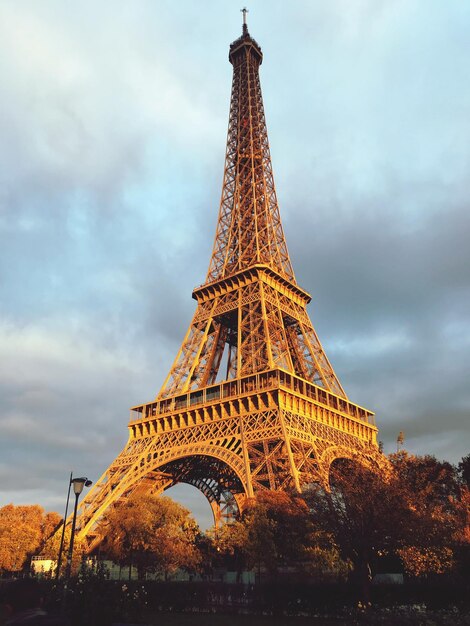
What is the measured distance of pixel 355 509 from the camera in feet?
70.4

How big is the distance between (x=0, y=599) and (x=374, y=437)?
46489 millimetres

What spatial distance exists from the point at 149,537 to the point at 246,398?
11.6m

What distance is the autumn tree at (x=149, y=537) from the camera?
34125 millimetres

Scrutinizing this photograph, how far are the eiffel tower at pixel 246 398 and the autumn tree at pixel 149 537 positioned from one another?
10.2 ft

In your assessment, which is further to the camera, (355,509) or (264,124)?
(264,124)

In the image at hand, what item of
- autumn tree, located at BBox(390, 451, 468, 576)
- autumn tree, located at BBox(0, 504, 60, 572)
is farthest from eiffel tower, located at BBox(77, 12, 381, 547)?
autumn tree, located at BBox(0, 504, 60, 572)

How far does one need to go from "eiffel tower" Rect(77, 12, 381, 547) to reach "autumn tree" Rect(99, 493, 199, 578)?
3117mm

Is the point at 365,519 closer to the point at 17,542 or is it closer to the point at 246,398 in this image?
the point at 246,398

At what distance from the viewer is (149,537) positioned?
34.2 meters

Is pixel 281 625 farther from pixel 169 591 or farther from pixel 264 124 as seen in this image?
pixel 264 124

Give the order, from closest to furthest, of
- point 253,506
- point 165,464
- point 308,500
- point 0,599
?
1. point 0,599
2. point 308,500
3. point 253,506
4. point 165,464

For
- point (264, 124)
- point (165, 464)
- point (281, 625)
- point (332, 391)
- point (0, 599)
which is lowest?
point (281, 625)

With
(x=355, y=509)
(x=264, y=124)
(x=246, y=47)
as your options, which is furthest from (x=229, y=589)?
(x=246, y=47)

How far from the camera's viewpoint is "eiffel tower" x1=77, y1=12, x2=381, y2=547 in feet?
114
